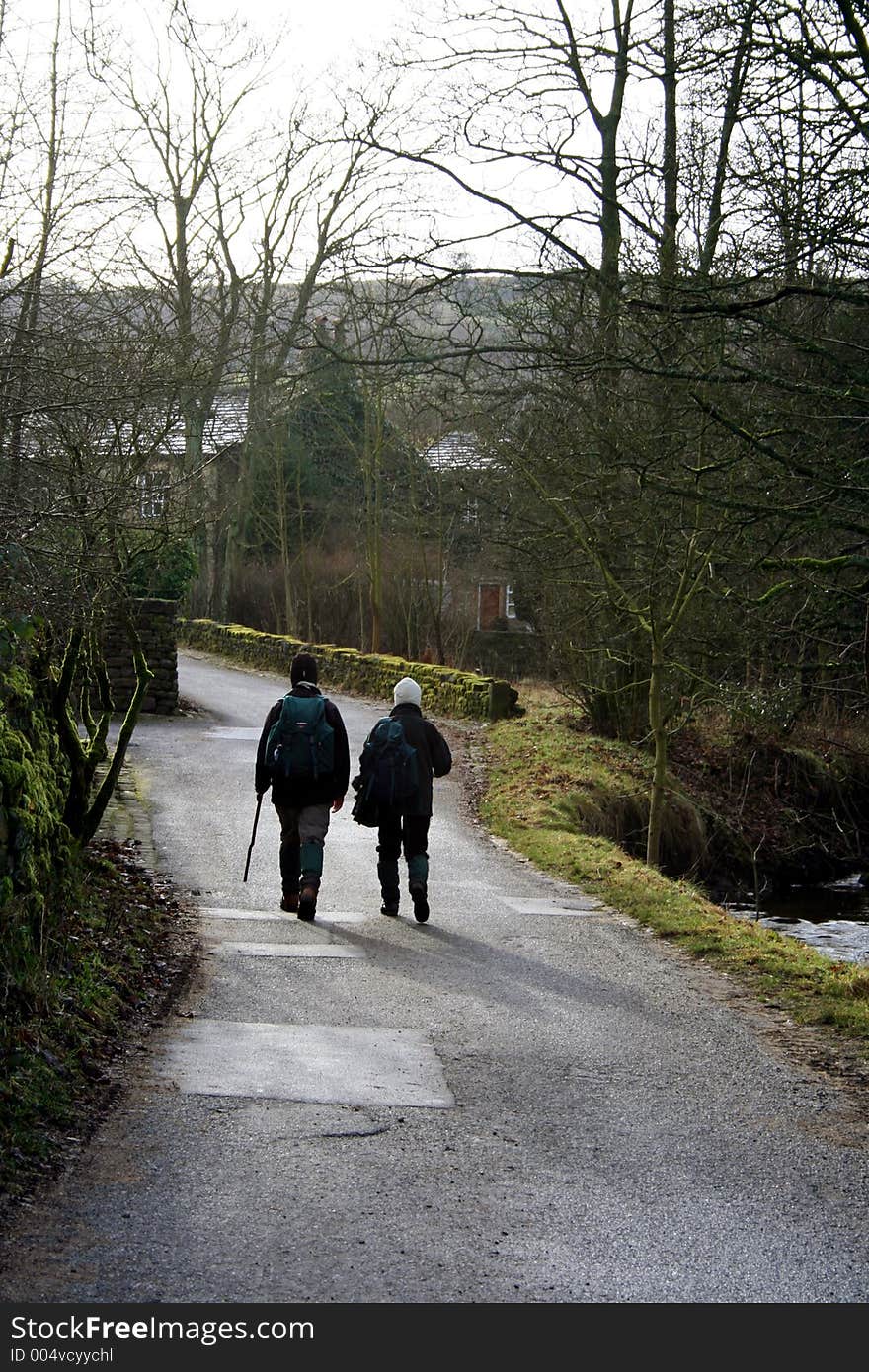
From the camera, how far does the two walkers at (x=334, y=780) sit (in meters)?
11.2

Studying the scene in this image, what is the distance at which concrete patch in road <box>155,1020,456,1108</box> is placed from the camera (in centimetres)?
697

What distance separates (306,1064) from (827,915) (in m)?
13.9

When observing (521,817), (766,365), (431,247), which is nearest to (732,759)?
(521,817)

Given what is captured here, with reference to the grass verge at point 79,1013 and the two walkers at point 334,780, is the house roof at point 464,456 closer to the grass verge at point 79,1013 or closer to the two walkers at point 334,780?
the two walkers at point 334,780

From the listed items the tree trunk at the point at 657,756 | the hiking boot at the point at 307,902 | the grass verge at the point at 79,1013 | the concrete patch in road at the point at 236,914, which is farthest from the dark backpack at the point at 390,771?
the tree trunk at the point at 657,756

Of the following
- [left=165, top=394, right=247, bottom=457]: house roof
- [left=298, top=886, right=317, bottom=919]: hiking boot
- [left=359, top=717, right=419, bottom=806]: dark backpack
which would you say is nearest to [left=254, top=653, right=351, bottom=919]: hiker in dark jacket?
[left=298, top=886, right=317, bottom=919]: hiking boot

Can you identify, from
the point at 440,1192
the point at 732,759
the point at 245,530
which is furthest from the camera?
the point at 245,530

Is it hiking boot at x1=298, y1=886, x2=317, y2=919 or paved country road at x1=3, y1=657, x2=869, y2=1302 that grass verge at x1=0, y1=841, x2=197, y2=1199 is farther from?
hiking boot at x1=298, y1=886, x2=317, y2=919

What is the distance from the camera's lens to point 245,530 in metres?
45.0

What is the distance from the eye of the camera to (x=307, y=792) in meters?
11.3

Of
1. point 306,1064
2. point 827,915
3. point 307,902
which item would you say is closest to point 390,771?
point 307,902

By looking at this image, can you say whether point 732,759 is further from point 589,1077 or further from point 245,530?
point 245,530

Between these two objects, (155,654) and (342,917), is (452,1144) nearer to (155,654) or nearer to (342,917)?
(342,917)
